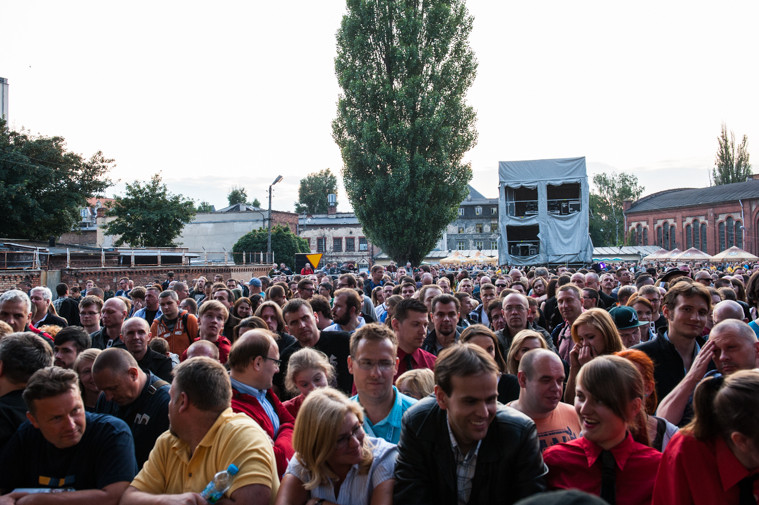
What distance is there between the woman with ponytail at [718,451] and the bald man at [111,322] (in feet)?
19.6

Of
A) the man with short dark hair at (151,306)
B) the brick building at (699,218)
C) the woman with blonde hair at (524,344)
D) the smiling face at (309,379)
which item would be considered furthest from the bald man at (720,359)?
the brick building at (699,218)

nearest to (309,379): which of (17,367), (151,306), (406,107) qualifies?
(17,367)

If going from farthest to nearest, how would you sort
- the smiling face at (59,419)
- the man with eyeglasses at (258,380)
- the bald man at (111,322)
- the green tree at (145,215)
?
the green tree at (145,215) < the bald man at (111,322) < the man with eyeglasses at (258,380) < the smiling face at (59,419)

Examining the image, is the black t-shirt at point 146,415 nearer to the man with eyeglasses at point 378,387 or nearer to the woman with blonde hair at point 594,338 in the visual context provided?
the man with eyeglasses at point 378,387

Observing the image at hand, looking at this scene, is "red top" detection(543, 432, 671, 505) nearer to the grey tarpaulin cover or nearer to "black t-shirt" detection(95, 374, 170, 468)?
"black t-shirt" detection(95, 374, 170, 468)

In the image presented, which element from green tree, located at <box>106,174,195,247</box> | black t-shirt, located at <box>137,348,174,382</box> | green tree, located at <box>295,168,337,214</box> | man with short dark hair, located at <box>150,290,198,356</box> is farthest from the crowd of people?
green tree, located at <box>295,168,337,214</box>

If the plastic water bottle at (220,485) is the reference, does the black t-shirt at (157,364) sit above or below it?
above

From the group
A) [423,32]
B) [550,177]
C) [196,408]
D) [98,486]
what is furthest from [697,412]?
[423,32]

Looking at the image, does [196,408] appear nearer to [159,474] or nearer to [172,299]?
[159,474]

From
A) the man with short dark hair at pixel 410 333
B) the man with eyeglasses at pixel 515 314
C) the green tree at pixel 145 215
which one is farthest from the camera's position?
the green tree at pixel 145 215

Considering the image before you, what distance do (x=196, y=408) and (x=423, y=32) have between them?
95.8 feet

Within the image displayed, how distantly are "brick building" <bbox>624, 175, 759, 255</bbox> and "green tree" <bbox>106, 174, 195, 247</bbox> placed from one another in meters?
58.0

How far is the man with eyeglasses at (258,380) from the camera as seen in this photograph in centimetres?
379

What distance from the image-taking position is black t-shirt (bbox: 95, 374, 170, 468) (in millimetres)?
3844
